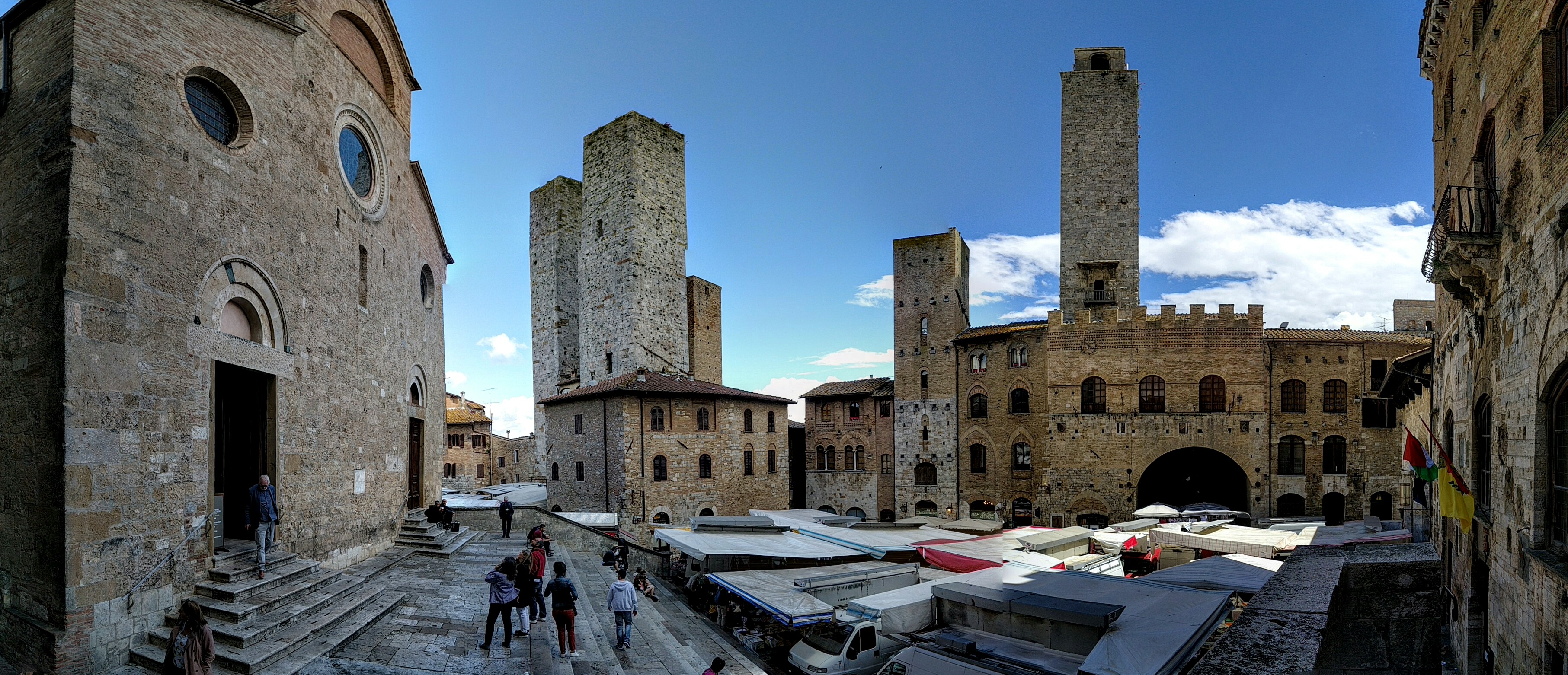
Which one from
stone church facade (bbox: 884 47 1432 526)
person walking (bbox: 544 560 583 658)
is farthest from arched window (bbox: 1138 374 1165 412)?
person walking (bbox: 544 560 583 658)

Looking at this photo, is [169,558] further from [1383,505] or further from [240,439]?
[1383,505]

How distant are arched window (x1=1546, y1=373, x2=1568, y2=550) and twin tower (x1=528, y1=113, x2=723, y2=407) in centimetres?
2485

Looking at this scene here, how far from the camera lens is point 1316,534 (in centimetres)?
1777


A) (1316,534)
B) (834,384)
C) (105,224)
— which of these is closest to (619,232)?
(834,384)

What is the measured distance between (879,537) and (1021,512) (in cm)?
1167

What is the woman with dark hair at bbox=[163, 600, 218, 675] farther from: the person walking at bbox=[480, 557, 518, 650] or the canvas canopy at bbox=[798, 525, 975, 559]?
the canvas canopy at bbox=[798, 525, 975, 559]

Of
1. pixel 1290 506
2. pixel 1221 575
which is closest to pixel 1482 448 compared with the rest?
pixel 1221 575

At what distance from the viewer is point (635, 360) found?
A: 2841 cm

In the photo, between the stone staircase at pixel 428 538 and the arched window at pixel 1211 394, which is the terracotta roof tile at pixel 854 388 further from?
the stone staircase at pixel 428 538

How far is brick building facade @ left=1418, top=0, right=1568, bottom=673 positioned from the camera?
6.34m

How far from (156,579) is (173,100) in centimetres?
547

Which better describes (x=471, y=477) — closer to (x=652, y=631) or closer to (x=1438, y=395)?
(x=652, y=631)

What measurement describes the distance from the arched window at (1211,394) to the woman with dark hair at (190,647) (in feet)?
92.1

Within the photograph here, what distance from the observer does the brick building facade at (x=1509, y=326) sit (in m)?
6.34
